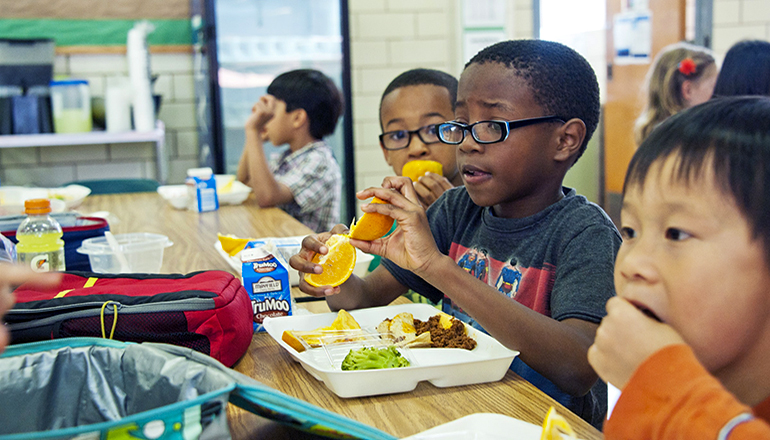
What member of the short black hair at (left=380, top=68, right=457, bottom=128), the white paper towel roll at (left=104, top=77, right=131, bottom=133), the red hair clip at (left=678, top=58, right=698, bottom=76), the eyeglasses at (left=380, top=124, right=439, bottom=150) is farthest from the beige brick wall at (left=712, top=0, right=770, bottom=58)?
the white paper towel roll at (left=104, top=77, right=131, bottom=133)

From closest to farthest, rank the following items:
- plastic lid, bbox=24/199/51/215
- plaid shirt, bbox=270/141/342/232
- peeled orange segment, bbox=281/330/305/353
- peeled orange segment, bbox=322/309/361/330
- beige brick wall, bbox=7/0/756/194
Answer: peeled orange segment, bbox=281/330/305/353
peeled orange segment, bbox=322/309/361/330
plastic lid, bbox=24/199/51/215
plaid shirt, bbox=270/141/342/232
beige brick wall, bbox=7/0/756/194

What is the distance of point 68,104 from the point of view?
436cm

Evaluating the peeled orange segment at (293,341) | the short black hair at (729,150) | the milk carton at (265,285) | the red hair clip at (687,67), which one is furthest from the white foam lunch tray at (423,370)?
the red hair clip at (687,67)

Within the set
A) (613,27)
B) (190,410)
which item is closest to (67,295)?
(190,410)

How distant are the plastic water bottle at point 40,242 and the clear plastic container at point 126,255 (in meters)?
0.08

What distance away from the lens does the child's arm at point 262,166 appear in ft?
10.2

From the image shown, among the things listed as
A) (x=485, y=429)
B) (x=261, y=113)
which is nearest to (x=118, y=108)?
(x=261, y=113)

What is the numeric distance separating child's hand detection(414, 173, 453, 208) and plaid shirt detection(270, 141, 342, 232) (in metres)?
1.26

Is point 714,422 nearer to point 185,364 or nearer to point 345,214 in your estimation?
point 185,364

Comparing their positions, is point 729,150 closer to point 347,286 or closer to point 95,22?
point 347,286

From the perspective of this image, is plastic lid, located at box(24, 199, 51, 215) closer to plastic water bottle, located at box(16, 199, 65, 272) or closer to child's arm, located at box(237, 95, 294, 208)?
plastic water bottle, located at box(16, 199, 65, 272)

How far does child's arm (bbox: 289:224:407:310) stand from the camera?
1.41 metres

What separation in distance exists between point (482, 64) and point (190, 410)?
1.05 m

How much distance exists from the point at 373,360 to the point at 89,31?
15.4 feet
